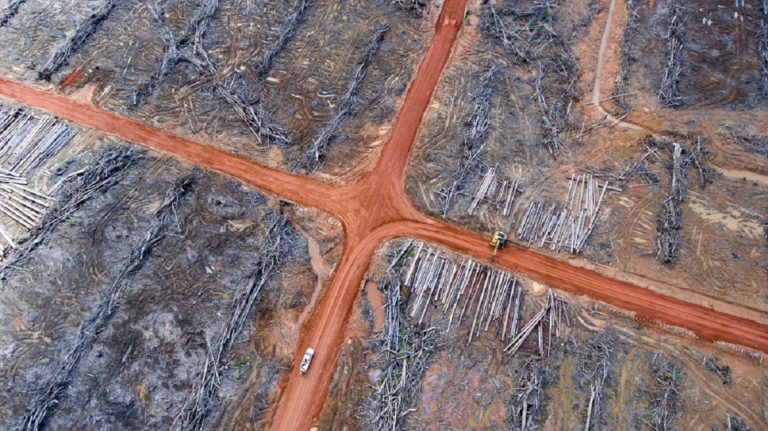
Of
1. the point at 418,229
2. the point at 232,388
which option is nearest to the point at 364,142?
the point at 418,229

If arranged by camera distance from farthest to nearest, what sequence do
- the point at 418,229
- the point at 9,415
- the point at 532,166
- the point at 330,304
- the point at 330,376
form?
the point at 532,166 → the point at 418,229 → the point at 330,304 → the point at 330,376 → the point at 9,415

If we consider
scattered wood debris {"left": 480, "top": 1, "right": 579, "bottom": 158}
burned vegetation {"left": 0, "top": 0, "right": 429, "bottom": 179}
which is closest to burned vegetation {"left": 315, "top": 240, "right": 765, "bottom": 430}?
burned vegetation {"left": 0, "top": 0, "right": 429, "bottom": 179}

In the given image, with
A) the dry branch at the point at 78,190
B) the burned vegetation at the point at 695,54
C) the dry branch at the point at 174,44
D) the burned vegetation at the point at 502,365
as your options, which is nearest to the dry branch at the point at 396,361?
the burned vegetation at the point at 502,365

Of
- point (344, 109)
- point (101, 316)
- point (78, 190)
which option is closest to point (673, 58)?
point (344, 109)

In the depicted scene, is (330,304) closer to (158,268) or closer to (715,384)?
(158,268)

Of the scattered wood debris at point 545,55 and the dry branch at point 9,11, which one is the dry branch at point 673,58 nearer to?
the scattered wood debris at point 545,55

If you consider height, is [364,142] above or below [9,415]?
above
